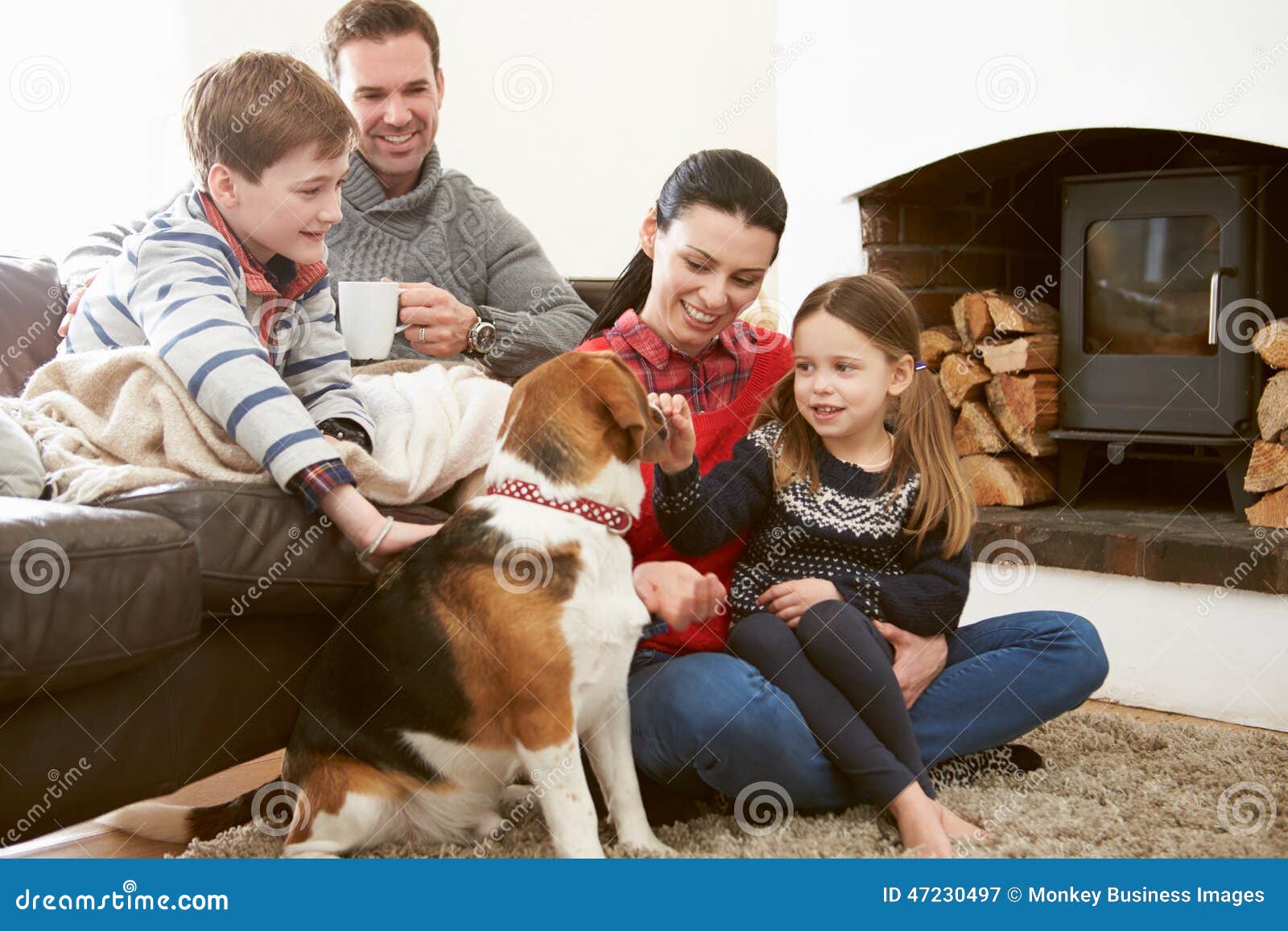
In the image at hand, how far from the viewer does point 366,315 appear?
1.69 meters

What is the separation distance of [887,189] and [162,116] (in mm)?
1737

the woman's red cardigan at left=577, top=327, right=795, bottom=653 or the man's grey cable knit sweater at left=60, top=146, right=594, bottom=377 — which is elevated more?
the man's grey cable knit sweater at left=60, top=146, right=594, bottom=377

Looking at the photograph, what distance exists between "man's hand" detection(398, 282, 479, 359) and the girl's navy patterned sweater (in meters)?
0.54

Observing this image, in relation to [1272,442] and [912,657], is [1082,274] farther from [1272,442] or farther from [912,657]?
[912,657]

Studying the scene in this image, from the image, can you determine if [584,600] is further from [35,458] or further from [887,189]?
[887,189]

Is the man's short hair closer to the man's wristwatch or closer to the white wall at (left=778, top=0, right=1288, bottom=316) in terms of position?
the man's wristwatch

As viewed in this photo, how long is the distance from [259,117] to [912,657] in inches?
41.8

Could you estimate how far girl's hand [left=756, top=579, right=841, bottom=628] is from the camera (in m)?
1.48

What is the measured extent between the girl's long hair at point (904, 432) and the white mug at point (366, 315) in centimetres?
57

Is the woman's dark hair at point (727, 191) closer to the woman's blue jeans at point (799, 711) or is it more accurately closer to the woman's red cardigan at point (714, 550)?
the woman's red cardigan at point (714, 550)

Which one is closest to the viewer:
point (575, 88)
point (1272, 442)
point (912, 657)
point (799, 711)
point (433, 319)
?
point (799, 711)

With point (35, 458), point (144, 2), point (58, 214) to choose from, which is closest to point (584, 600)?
point (35, 458)

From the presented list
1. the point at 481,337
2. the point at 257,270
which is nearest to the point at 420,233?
the point at 481,337

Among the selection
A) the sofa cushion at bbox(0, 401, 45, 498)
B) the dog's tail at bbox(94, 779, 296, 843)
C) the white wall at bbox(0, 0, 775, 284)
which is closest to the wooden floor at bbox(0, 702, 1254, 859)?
the dog's tail at bbox(94, 779, 296, 843)
